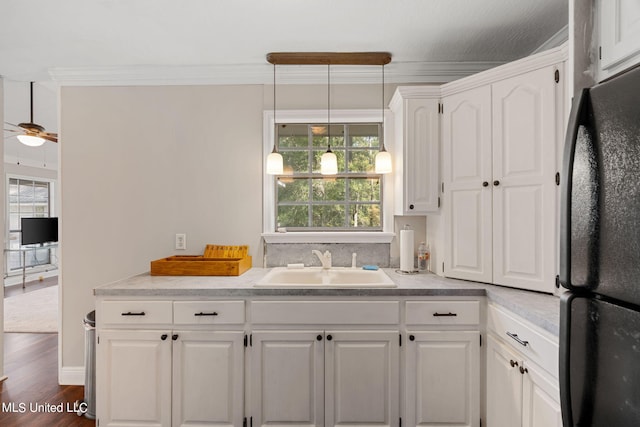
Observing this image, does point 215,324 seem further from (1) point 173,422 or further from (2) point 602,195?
(2) point 602,195

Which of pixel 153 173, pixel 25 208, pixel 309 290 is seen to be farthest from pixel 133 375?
pixel 25 208

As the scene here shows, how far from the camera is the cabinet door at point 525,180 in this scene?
1.79 m

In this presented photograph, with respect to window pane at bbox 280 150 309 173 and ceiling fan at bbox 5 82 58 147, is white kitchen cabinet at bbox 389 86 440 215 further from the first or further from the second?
ceiling fan at bbox 5 82 58 147

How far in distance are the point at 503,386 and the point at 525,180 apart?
1.08 metres

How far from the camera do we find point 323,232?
2658 millimetres

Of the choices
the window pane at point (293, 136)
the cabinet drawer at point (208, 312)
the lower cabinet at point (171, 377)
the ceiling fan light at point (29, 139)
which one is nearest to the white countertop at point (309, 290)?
the cabinet drawer at point (208, 312)

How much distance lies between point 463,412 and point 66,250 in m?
3.00

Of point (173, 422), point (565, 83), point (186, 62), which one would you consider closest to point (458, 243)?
point (565, 83)

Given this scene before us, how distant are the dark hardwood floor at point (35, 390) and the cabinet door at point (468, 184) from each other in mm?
2625

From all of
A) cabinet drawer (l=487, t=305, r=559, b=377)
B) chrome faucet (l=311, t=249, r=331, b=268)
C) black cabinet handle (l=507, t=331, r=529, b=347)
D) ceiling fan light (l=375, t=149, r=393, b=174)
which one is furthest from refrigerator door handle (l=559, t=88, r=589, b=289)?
chrome faucet (l=311, t=249, r=331, b=268)

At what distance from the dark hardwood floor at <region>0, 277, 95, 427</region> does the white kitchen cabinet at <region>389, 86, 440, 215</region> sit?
102 inches

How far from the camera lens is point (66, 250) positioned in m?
2.66

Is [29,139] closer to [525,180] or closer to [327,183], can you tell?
[327,183]

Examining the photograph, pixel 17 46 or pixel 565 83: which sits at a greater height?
pixel 17 46
